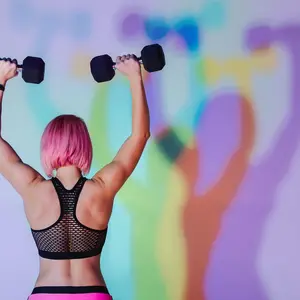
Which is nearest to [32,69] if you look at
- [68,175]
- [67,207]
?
[68,175]

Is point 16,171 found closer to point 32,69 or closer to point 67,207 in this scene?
point 67,207

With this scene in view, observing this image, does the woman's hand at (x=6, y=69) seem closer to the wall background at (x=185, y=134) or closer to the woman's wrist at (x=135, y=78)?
the woman's wrist at (x=135, y=78)

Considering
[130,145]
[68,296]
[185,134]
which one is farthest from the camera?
[185,134]

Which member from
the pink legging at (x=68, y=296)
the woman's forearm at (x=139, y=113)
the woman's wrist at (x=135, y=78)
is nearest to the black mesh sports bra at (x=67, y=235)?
the pink legging at (x=68, y=296)

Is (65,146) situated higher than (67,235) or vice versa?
(65,146)

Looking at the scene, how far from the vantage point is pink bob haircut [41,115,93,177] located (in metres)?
1.82

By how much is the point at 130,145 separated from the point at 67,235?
1.18 ft

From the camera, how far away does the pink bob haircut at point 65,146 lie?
1819mm

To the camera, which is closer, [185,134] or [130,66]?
[130,66]

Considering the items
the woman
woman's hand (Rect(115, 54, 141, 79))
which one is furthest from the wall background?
→ the woman

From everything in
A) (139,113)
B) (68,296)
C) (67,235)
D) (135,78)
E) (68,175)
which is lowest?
(68,296)

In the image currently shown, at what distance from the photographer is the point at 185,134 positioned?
266 centimetres

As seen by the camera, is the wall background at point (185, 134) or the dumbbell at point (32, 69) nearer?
the dumbbell at point (32, 69)

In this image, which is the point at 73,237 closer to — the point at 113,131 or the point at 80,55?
the point at 113,131
